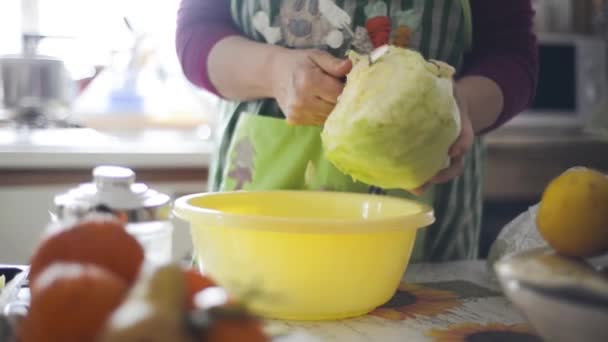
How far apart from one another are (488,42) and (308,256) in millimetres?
458

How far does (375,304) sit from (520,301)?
224 millimetres

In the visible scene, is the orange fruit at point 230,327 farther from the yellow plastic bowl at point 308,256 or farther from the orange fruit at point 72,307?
the yellow plastic bowl at point 308,256

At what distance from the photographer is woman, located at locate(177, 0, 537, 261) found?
34.1 inches

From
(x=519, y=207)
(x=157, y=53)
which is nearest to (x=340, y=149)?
(x=519, y=207)

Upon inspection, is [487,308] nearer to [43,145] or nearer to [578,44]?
[43,145]

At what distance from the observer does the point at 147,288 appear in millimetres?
331

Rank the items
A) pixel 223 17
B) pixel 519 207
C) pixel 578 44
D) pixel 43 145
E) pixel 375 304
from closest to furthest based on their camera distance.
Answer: pixel 375 304
pixel 223 17
pixel 43 145
pixel 519 207
pixel 578 44

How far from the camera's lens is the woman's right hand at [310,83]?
2.39 ft

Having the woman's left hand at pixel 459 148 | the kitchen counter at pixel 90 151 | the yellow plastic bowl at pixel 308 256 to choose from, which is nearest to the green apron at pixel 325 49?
the woman's left hand at pixel 459 148

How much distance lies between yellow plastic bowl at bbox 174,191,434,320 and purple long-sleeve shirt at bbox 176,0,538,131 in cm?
30

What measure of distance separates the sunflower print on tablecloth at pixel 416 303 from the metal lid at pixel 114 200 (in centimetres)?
23

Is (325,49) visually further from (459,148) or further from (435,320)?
(435,320)

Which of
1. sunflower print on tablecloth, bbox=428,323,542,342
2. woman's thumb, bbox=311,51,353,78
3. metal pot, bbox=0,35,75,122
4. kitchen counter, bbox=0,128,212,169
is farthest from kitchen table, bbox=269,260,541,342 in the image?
metal pot, bbox=0,35,75,122

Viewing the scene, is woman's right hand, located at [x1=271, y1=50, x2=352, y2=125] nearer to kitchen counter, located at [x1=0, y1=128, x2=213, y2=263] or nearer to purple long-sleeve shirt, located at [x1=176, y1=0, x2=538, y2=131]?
purple long-sleeve shirt, located at [x1=176, y1=0, x2=538, y2=131]
